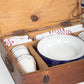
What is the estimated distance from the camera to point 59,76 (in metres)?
0.84

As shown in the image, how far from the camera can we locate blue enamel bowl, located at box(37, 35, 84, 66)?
1.02 meters

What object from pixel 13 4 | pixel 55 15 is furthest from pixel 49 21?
pixel 13 4

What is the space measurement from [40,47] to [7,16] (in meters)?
0.31

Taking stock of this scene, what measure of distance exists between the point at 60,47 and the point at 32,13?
306 millimetres

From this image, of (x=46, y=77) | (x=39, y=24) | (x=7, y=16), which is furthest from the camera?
(x=39, y=24)

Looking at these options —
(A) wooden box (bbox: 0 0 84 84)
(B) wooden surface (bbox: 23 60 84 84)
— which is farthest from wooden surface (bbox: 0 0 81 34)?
(B) wooden surface (bbox: 23 60 84 84)

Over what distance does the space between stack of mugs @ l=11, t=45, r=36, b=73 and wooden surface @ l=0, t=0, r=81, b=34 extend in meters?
0.23

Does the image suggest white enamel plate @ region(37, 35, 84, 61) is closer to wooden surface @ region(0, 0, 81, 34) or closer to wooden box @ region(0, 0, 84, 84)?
wooden box @ region(0, 0, 84, 84)

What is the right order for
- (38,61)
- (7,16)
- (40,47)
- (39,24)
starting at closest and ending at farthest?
(38,61) → (40,47) → (7,16) → (39,24)

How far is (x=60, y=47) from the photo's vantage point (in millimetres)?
1119

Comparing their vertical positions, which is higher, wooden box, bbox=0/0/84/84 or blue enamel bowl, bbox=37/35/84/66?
wooden box, bbox=0/0/84/84

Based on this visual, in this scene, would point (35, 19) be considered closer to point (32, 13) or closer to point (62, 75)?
point (32, 13)

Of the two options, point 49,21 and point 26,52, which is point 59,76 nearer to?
point 26,52

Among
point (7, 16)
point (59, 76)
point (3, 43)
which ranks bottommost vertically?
point (59, 76)
